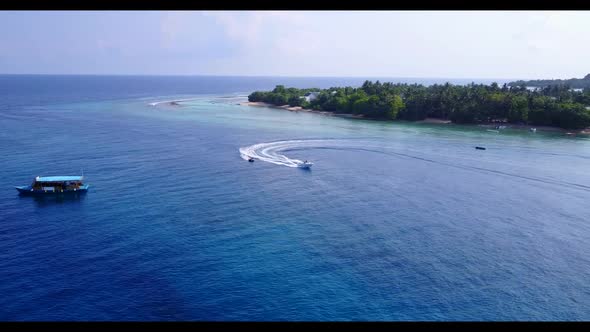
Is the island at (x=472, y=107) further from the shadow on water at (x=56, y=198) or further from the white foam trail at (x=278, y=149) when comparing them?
the shadow on water at (x=56, y=198)

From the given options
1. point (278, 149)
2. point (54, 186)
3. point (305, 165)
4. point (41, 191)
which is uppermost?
point (278, 149)

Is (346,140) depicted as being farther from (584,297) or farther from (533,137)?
(584,297)

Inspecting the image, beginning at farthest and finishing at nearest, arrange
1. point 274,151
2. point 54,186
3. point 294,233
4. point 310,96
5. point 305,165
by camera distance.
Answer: point 310,96, point 274,151, point 305,165, point 54,186, point 294,233

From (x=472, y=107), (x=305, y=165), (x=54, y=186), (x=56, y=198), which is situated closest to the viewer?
(x=56, y=198)

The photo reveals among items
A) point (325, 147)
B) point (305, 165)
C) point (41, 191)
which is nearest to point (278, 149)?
point (325, 147)

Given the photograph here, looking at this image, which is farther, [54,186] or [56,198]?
[54,186]

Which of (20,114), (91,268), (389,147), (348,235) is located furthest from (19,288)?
(20,114)

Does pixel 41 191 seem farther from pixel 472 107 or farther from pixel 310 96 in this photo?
pixel 310 96
